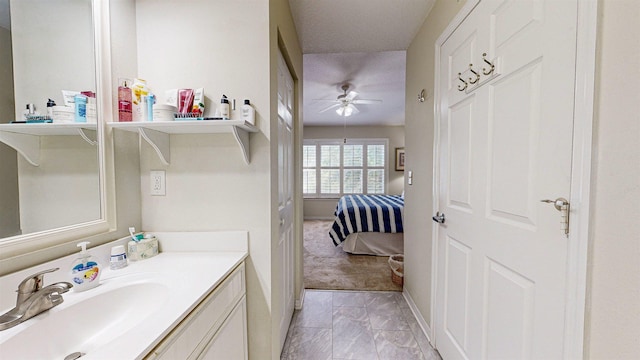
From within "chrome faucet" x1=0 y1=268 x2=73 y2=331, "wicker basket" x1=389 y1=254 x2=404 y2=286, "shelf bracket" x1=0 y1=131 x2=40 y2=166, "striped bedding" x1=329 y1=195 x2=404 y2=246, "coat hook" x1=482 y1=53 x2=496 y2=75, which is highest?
"coat hook" x1=482 y1=53 x2=496 y2=75

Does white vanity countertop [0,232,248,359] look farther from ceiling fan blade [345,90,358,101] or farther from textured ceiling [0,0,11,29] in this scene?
ceiling fan blade [345,90,358,101]

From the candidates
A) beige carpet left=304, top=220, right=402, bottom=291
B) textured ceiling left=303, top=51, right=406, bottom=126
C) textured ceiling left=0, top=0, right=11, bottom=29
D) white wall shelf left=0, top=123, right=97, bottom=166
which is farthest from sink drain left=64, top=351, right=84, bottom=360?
textured ceiling left=303, top=51, right=406, bottom=126

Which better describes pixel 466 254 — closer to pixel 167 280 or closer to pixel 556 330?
pixel 556 330

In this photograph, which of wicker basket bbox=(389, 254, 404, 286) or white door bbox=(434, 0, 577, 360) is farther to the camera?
wicker basket bbox=(389, 254, 404, 286)

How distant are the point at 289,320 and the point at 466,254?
4.51 ft

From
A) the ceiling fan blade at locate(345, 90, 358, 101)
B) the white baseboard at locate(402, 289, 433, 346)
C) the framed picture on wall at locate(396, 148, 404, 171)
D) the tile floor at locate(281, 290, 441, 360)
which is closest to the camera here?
the tile floor at locate(281, 290, 441, 360)

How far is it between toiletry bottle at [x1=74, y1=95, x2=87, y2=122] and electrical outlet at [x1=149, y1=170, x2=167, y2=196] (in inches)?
13.8

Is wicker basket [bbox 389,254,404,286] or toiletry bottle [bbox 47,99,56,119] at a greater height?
toiletry bottle [bbox 47,99,56,119]

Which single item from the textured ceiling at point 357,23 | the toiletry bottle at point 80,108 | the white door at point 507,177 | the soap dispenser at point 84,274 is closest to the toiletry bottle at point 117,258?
the soap dispenser at point 84,274

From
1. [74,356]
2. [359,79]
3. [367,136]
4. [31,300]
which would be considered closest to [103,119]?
[31,300]

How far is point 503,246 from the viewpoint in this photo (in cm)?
103

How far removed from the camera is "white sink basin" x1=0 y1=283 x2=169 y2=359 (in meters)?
0.65

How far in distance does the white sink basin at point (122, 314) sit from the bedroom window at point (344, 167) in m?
5.31

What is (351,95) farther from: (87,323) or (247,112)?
(87,323)
